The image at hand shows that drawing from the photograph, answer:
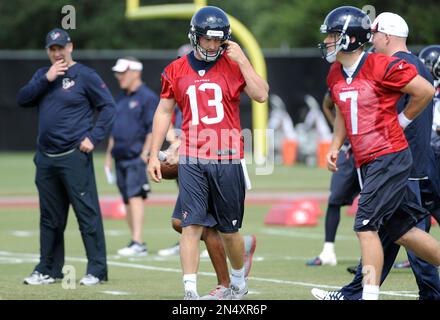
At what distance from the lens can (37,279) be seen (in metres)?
10.3

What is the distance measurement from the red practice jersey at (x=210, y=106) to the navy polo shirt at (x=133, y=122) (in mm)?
4779

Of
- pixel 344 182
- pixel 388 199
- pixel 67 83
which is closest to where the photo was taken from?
pixel 388 199

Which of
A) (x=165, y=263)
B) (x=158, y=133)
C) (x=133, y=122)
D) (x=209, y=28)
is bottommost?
(x=165, y=263)

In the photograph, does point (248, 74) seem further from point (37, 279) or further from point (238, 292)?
point (37, 279)

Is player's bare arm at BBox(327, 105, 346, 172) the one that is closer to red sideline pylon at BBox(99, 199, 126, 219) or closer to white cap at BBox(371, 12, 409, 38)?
white cap at BBox(371, 12, 409, 38)

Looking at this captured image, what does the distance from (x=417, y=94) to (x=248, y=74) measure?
135 centimetres

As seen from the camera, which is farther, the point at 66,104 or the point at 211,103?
the point at 66,104

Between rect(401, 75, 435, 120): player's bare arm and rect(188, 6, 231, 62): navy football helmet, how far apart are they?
4.93 feet

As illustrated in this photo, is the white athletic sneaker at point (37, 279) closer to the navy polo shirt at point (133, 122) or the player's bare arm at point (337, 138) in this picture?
the player's bare arm at point (337, 138)

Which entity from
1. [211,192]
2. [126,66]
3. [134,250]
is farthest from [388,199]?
[126,66]

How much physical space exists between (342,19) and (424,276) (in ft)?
7.02

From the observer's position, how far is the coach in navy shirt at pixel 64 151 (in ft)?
34.1

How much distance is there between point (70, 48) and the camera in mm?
10586
